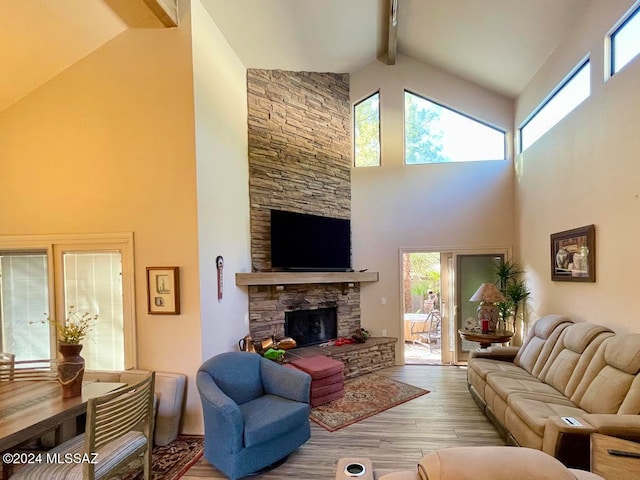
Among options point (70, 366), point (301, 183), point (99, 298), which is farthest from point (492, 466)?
point (301, 183)

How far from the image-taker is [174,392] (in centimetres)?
332

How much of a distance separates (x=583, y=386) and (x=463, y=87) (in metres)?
5.06

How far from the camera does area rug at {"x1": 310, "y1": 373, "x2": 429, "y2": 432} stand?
3814 mm

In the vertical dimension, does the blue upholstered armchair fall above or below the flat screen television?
below

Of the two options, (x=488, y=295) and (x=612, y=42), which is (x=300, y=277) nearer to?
(x=488, y=295)

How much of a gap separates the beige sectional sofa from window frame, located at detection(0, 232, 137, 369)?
3.71 m

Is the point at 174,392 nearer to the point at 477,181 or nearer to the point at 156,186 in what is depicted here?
the point at 156,186

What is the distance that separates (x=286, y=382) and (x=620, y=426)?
8.18 feet

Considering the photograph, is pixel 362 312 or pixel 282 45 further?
pixel 362 312

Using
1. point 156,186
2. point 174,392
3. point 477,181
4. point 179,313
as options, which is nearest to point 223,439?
point 174,392

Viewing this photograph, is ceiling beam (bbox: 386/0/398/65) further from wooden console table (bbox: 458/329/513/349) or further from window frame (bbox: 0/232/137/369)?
wooden console table (bbox: 458/329/513/349)

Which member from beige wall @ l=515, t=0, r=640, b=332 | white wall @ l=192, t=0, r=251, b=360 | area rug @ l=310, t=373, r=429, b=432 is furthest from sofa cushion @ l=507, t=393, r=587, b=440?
white wall @ l=192, t=0, r=251, b=360

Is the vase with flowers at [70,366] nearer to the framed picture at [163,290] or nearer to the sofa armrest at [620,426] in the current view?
the framed picture at [163,290]

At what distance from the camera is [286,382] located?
326 centimetres
